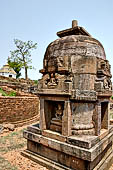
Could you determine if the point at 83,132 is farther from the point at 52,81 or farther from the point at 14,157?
the point at 14,157

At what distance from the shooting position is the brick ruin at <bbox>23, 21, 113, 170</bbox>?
3945 millimetres

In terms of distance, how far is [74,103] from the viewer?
4.27 meters

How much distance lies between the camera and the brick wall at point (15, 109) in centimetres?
959

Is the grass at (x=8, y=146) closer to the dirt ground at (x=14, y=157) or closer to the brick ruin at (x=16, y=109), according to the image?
the dirt ground at (x=14, y=157)

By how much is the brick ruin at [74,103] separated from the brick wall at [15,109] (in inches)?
221

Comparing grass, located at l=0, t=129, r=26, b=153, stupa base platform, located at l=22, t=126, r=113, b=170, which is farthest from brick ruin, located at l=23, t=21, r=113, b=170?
grass, located at l=0, t=129, r=26, b=153

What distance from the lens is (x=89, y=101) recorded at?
4195 mm

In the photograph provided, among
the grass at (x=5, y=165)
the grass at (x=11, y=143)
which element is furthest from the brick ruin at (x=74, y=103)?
the grass at (x=11, y=143)

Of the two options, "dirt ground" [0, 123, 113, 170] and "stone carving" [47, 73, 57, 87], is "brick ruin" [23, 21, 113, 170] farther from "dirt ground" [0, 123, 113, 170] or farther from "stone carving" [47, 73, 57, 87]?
"dirt ground" [0, 123, 113, 170]

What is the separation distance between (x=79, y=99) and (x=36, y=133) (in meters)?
2.16

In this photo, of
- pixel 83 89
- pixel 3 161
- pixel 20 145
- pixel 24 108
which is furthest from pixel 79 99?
pixel 24 108

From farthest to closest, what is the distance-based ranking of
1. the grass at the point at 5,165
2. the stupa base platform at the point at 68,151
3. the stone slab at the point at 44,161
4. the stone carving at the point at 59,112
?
the stone carving at the point at 59,112 < the grass at the point at 5,165 < the stone slab at the point at 44,161 < the stupa base platform at the point at 68,151

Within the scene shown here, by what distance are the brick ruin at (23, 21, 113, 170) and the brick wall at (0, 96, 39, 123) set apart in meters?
5.62

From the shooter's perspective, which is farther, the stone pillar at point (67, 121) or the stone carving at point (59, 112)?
the stone carving at point (59, 112)
